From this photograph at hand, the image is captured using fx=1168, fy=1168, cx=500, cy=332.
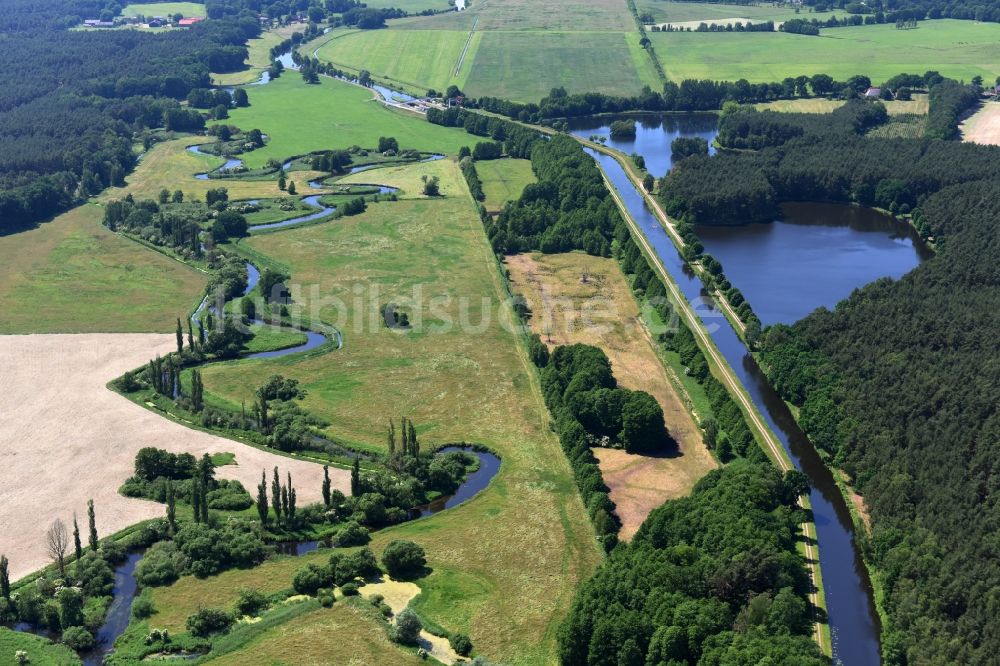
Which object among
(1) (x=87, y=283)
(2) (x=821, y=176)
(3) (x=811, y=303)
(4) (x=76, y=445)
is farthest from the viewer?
(2) (x=821, y=176)

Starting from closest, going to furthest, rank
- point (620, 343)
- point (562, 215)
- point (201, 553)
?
point (201, 553) → point (620, 343) → point (562, 215)

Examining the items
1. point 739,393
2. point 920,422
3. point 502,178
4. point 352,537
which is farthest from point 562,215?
point 352,537

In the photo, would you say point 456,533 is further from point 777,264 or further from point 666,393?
point 777,264

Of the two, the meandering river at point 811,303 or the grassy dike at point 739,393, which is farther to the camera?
the grassy dike at point 739,393

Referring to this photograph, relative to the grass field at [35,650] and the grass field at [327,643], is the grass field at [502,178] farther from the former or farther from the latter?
the grass field at [35,650]

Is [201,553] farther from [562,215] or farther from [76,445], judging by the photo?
[562,215]

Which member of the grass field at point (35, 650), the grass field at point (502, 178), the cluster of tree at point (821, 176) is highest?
the cluster of tree at point (821, 176)

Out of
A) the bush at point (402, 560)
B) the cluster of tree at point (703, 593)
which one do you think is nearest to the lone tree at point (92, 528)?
the bush at point (402, 560)
